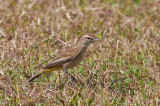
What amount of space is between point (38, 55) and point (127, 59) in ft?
5.92

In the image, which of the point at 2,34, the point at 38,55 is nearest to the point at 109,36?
the point at 38,55

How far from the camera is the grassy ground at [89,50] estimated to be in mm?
5902

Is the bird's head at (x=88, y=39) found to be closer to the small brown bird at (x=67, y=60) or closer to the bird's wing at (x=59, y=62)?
the small brown bird at (x=67, y=60)

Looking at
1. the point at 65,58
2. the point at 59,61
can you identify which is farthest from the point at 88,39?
the point at 59,61

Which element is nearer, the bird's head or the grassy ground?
the grassy ground

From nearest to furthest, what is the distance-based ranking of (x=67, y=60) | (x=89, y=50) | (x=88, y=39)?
(x=67, y=60) → (x=88, y=39) → (x=89, y=50)

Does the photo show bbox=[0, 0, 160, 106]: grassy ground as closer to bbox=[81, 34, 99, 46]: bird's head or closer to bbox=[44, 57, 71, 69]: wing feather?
bbox=[44, 57, 71, 69]: wing feather

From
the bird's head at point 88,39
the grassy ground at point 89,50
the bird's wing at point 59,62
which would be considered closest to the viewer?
the grassy ground at point 89,50

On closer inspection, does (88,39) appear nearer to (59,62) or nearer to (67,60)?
(67,60)

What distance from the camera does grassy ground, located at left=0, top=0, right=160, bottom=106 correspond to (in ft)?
19.4

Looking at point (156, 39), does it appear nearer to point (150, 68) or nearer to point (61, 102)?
point (150, 68)

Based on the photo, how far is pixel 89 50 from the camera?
A: 8.02 meters

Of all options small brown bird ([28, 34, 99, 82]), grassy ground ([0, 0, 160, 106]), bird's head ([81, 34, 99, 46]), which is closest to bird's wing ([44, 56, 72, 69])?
small brown bird ([28, 34, 99, 82])

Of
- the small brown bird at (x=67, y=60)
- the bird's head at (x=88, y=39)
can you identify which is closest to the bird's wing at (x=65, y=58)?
the small brown bird at (x=67, y=60)
